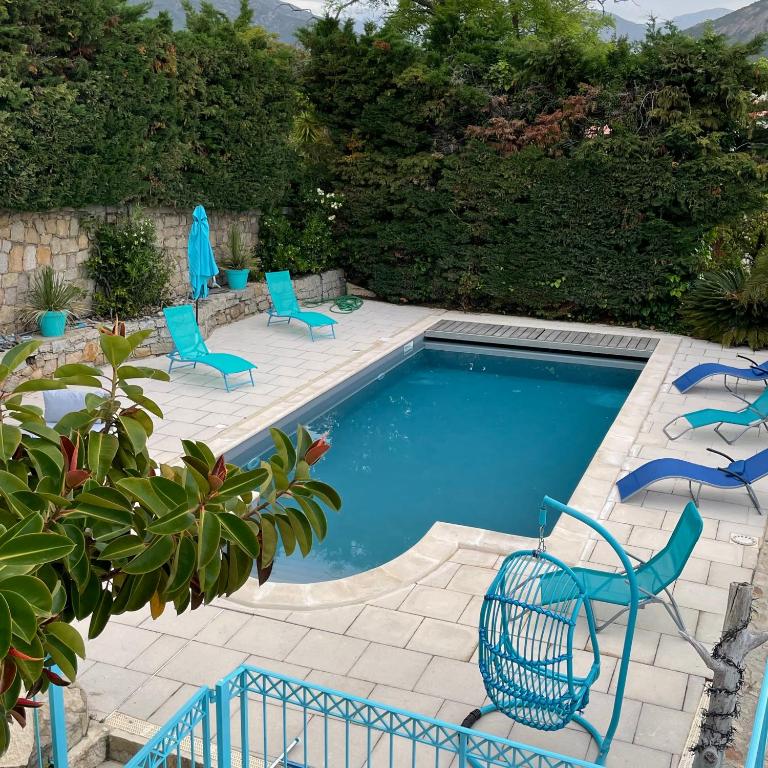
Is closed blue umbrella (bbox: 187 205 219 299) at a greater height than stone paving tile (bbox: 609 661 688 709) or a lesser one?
greater

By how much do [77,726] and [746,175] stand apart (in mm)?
12929

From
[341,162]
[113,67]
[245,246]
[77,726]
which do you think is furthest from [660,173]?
[77,726]

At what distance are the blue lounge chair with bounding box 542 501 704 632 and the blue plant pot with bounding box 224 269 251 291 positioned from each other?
10.4m

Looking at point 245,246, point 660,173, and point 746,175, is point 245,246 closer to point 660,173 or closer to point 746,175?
point 660,173

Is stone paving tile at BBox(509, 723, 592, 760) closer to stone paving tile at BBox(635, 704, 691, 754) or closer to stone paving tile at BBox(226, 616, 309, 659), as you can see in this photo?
stone paving tile at BBox(635, 704, 691, 754)

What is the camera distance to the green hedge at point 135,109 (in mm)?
10867

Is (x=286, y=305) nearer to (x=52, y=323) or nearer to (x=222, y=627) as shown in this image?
(x=52, y=323)

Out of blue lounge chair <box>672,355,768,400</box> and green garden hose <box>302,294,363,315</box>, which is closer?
blue lounge chair <box>672,355,768,400</box>

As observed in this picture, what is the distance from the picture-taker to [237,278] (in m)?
15.3

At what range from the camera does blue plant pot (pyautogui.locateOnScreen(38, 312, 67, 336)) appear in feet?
37.4

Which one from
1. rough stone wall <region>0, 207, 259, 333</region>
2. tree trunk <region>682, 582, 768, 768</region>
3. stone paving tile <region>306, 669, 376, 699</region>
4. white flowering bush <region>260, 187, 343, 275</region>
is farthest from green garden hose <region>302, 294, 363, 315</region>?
tree trunk <region>682, 582, 768, 768</region>

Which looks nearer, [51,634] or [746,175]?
[51,634]

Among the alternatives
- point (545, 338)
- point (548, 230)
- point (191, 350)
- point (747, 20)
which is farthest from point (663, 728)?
point (747, 20)

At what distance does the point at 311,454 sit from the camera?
2910mm
